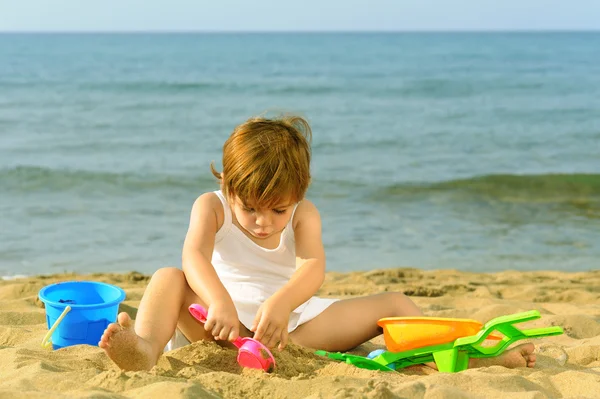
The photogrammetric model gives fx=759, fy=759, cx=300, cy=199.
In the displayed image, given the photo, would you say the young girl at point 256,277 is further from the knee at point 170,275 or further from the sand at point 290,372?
the sand at point 290,372

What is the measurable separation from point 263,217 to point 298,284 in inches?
11.8

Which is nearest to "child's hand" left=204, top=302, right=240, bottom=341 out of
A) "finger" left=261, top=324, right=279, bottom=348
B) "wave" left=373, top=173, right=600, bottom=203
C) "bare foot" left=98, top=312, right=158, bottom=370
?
"finger" left=261, top=324, right=279, bottom=348

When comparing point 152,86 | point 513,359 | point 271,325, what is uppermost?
point 152,86

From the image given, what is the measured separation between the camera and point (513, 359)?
→ 9.40ft

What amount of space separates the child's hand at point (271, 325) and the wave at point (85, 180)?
19.5ft

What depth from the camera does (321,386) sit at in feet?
7.39

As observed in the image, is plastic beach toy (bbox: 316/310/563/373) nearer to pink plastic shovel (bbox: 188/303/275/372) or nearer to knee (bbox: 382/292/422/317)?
knee (bbox: 382/292/422/317)

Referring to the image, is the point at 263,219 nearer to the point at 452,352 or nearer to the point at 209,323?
the point at 209,323

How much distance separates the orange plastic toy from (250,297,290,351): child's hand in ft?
1.57

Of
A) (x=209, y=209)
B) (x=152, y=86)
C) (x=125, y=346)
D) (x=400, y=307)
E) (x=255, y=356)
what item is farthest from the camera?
(x=152, y=86)

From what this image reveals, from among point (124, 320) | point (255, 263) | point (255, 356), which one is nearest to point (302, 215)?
point (255, 263)

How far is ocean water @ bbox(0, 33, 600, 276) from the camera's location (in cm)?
628

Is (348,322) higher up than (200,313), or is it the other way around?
(200,313)

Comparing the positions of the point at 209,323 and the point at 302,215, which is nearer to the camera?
the point at 209,323
